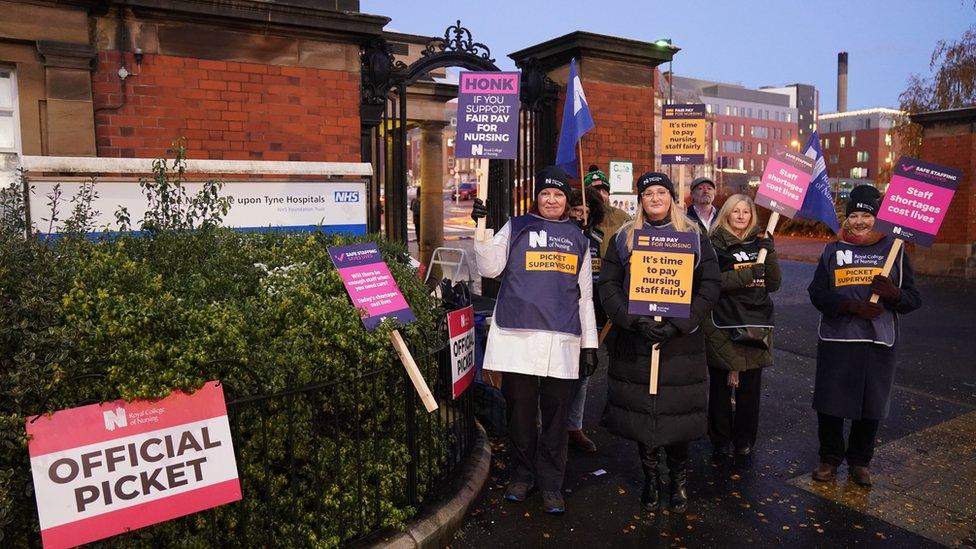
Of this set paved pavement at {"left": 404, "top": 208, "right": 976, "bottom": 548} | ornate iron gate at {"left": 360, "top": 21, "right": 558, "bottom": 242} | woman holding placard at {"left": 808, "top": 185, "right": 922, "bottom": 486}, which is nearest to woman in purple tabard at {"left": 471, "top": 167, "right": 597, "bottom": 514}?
paved pavement at {"left": 404, "top": 208, "right": 976, "bottom": 548}

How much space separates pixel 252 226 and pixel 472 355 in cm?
236

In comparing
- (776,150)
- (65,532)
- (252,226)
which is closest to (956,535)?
(776,150)

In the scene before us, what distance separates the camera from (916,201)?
455 cm

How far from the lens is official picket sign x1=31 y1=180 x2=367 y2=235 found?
16.2 ft

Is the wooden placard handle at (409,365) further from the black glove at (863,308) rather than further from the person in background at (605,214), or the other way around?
the black glove at (863,308)

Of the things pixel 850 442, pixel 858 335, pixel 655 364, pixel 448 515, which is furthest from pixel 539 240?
pixel 850 442

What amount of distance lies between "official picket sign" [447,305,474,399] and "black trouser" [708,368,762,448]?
5.92 feet

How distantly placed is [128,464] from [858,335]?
4.16 meters

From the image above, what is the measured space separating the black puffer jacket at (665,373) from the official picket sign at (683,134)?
3330 mm

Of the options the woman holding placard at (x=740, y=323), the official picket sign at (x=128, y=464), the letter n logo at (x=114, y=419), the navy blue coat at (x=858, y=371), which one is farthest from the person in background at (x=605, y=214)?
the letter n logo at (x=114, y=419)

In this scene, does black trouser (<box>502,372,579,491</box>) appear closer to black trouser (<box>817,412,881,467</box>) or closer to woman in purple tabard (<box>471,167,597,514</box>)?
woman in purple tabard (<box>471,167,597,514</box>)

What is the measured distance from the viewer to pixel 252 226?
571cm

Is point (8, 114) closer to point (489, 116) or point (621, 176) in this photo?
point (489, 116)

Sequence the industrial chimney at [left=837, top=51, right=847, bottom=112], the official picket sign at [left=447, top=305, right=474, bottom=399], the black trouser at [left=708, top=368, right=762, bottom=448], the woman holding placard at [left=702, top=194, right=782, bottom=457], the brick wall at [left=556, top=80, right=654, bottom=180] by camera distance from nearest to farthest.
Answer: the official picket sign at [left=447, top=305, right=474, bottom=399] < the woman holding placard at [left=702, top=194, right=782, bottom=457] < the black trouser at [left=708, top=368, right=762, bottom=448] < the brick wall at [left=556, top=80, right=654, bottom=180] < the industrial chimney at [left=837, top=51, right=847, bottom=112]
